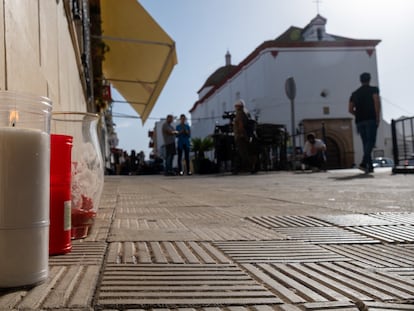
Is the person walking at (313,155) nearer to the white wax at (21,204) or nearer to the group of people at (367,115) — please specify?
the group of people at (367,115)

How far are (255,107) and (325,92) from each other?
5.48 m

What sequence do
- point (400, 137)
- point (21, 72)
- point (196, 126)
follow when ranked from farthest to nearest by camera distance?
point (196, 126) → point (400, 137) → point (21, 72)

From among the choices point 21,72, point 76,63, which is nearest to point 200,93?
point 76,63

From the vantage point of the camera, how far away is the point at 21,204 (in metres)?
1.08

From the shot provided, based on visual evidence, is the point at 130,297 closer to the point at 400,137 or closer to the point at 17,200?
the point at 17,200

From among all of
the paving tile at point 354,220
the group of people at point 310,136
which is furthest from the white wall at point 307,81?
the paving tile at point 354,220

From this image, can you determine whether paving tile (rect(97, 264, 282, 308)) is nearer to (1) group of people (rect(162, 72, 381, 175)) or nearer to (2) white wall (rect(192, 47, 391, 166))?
(1) group of people (rect(162, 72, 381, 175))

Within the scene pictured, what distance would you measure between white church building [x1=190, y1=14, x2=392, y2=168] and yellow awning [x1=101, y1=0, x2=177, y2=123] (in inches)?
940

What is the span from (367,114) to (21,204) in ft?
28.0

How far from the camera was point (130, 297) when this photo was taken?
1066 millimetres

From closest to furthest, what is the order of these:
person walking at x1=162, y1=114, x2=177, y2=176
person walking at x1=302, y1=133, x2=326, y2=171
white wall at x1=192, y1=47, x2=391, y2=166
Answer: person walking at x1=162, y1=114, x2=177, y2=176
person walking at x1=302, y1=133, x2=326, y2=171
white wall at x1=192, y1=47, x2=391, y2=166

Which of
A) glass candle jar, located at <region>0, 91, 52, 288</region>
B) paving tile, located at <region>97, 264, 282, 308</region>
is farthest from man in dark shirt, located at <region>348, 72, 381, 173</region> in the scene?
glass candle jar, located at <region>0, 91, 52, 288</region>

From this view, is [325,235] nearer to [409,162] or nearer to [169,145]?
[409,162]

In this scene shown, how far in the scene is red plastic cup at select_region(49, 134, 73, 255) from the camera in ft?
4.57
